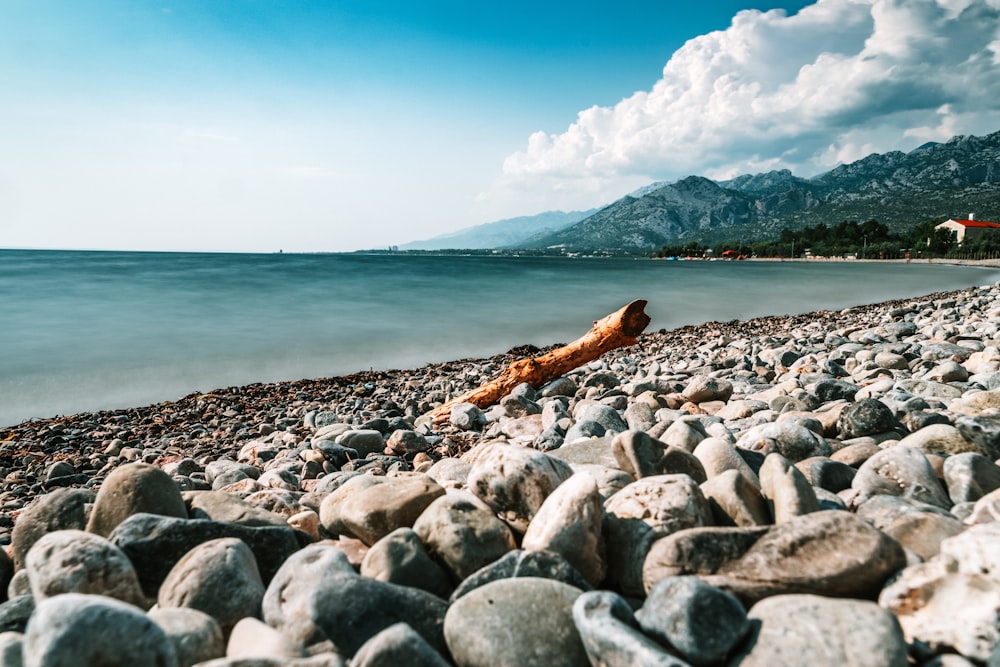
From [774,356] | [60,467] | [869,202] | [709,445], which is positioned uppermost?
[869,202]

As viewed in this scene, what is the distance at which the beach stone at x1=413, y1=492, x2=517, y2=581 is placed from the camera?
6.65ft

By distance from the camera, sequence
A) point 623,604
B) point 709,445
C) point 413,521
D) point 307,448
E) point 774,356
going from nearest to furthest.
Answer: point 623,604 → point 413,521 → point 709,445 → point 307,448 → point 774,356

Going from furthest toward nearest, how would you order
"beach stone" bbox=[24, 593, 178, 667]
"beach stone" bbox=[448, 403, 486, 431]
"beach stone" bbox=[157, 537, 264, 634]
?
"beach stone" bbox=[448, 403, 486, 431] → "beach stone" bbox=[157, 537, 264, 634] → "beach stone" bbox=[24, 593, 178, 667]

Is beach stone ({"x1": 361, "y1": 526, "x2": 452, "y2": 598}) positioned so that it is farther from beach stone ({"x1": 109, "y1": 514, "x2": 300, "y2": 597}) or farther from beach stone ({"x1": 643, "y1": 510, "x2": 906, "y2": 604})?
beach stone ({"x1": 643, "y1": 510, "x2": 906, "y2": 604})

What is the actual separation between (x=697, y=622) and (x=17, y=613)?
211cm

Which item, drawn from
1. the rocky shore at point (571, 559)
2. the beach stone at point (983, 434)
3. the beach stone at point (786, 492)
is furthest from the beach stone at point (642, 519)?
the beach stone at point (983, 434)

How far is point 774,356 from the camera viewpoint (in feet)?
24.4

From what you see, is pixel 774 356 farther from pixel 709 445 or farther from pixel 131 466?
pixel 131 466

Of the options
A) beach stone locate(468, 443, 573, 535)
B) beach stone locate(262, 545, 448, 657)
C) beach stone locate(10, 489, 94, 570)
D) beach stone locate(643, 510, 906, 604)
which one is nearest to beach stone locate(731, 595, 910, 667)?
beach stone locate(643, 510, 906, 604)

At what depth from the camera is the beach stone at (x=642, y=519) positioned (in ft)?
6.46

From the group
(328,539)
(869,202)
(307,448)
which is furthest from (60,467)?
(869,202)

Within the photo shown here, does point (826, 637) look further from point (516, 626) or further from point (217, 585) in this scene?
point (217, 585)

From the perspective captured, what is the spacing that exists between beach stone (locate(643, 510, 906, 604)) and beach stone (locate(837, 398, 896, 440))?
1775 mm

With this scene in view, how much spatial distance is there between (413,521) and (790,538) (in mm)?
1381
